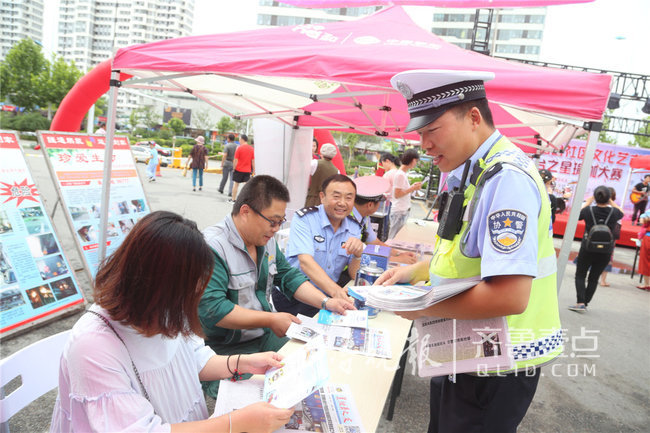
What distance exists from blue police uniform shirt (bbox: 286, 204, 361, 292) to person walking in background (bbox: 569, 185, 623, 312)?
394cm

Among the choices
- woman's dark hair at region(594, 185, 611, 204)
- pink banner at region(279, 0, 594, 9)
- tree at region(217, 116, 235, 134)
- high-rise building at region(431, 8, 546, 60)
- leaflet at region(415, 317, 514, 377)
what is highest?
high-rise building at region(431, 8, 546, 60)

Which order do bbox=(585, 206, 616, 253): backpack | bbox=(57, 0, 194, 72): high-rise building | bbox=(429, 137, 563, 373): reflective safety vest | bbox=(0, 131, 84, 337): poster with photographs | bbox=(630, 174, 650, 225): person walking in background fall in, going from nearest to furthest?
bbox=(429, 137, 563, 373): reflective safety vest → bbox=(0, 131, 84, 337): poster with photographs → bbox=(585, 206, 616, 253): backpack → bbox=(630, 174, 650, 225): person walking in background → bbox=(57, 0, 194, 72): high-rise building

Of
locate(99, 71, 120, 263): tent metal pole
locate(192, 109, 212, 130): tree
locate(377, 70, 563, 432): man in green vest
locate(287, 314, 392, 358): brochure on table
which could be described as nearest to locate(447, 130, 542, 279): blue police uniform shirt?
locate(377, 70, 563, 432): man in green vest

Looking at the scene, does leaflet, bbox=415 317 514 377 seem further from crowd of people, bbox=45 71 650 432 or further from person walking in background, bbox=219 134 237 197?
person walking in background, bbox=219 134 237 197

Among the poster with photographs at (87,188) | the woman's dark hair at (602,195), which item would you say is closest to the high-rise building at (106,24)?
the poster with photographs at (87,188)

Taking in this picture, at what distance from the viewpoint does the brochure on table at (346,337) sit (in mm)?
1762

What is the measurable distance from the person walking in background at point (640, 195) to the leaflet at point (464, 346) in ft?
47.4

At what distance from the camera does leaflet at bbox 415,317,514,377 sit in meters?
1.12

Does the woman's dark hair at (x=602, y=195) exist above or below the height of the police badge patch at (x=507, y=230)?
above

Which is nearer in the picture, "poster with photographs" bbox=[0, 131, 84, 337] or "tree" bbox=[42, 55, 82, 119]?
"poster with photographs" bbox=[0, 131, 84, 337]

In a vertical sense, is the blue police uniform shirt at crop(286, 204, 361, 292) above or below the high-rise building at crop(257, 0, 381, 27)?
below

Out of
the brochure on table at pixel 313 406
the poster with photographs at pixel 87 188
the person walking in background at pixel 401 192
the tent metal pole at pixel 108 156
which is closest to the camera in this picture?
the brochure on table at pixel 313 406

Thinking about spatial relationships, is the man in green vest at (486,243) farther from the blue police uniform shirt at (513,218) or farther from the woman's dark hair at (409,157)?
the woman's dark hair at (409,157)

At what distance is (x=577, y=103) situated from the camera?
250 centimetres
